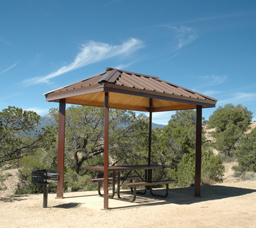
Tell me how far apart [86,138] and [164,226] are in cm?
958

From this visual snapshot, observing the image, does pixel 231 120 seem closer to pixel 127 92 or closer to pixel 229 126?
pixel 229 126

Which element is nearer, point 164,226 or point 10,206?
point 164,226

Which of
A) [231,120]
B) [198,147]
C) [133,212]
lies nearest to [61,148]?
[133,212]

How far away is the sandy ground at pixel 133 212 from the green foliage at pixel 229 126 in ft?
70.2

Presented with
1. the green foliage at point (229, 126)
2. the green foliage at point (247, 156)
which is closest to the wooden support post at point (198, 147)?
the green foliage at point (247, 156)

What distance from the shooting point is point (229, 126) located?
31.0 metres

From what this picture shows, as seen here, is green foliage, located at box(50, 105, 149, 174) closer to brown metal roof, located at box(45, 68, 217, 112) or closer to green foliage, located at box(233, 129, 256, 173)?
brown metal roof, located at box(45, 68, 217, 112)

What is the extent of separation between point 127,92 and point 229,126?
2665 centimetres

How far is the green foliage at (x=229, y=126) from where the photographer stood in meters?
29.0

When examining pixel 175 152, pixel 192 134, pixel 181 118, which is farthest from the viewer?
pixel 181 118

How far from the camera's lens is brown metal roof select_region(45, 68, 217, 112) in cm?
645

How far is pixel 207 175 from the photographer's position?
12469 mm

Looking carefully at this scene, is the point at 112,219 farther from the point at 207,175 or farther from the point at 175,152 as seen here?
the point at 175,152

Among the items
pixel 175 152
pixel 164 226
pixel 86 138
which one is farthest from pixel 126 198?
pixel 175 152
